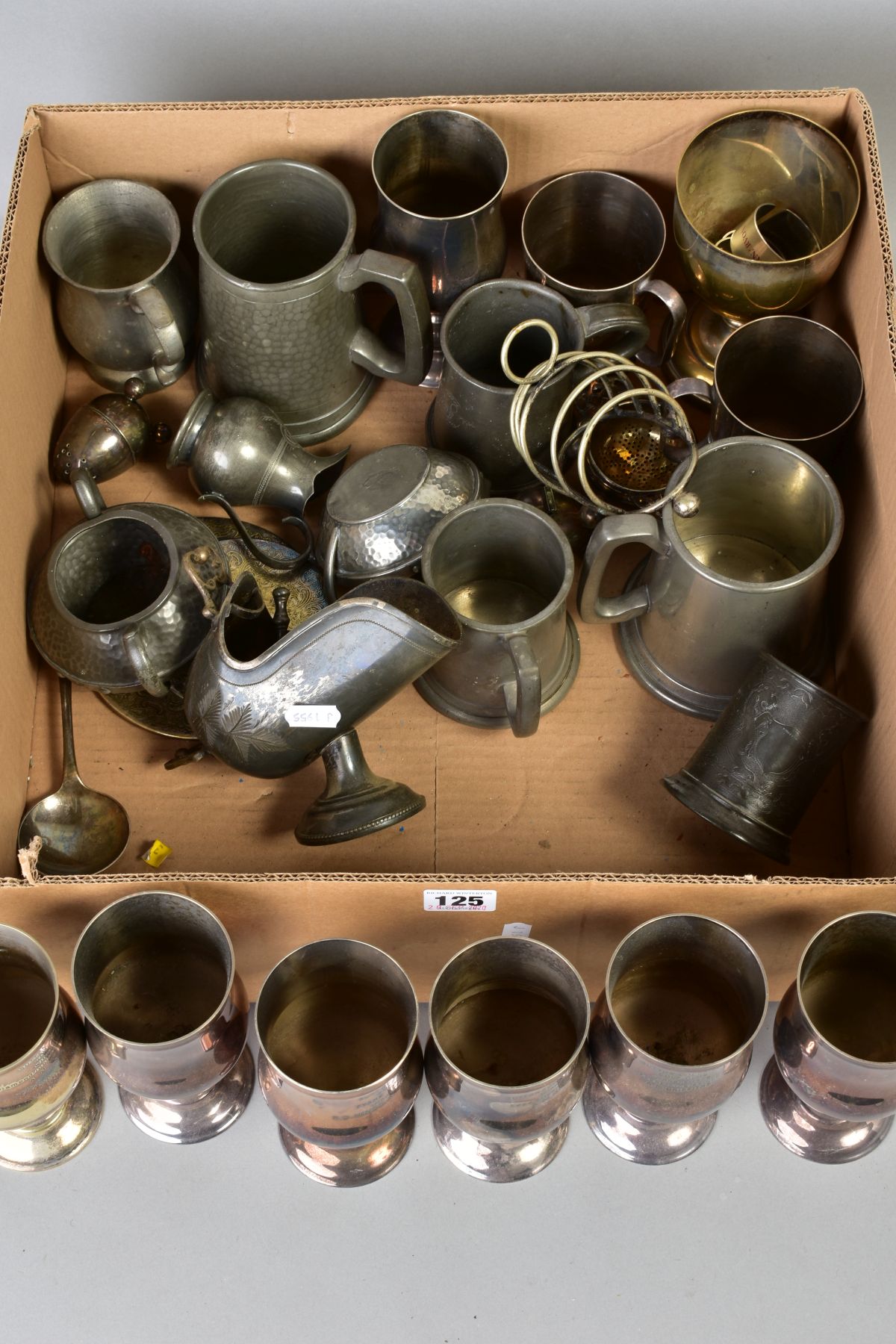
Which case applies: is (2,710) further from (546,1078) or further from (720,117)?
(720,117)

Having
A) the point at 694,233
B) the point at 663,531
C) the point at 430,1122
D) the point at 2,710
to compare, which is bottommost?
the point at 430,1122

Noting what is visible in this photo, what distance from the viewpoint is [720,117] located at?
147 cm

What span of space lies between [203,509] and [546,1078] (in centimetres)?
78

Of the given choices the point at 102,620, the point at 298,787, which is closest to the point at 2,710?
the point at 102,620

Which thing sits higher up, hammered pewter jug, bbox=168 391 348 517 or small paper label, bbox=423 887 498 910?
hammered pewter jug, bbox=168 391 348 517

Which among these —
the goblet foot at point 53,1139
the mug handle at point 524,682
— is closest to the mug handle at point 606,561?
→ the mug handle at point 524,682

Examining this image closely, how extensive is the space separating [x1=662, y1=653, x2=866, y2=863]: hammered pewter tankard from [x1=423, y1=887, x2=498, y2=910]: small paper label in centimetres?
23

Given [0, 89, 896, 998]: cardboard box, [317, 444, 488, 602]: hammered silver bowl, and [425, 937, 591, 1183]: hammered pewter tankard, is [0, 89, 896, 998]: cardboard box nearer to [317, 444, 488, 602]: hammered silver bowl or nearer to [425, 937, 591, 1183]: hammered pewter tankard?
[425, 937, 591, 1183]: hammered pewter tankard

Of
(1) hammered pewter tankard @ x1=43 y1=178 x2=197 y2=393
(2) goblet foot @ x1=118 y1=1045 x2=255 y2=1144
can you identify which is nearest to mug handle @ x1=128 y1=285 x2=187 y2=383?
(1) hammered pewter tankard @ x1=43 y1=178 x2=197 y2=393

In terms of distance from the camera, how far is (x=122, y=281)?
1.56 m

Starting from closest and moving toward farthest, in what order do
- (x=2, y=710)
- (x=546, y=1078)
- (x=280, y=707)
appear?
1. (x=546, y=1078)
2. (x=280, y=707)
3. (x=2, y=710)

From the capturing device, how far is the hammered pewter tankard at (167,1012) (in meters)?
1.08

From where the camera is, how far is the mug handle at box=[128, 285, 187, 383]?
4.63 feet

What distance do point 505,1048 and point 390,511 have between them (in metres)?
0.55
